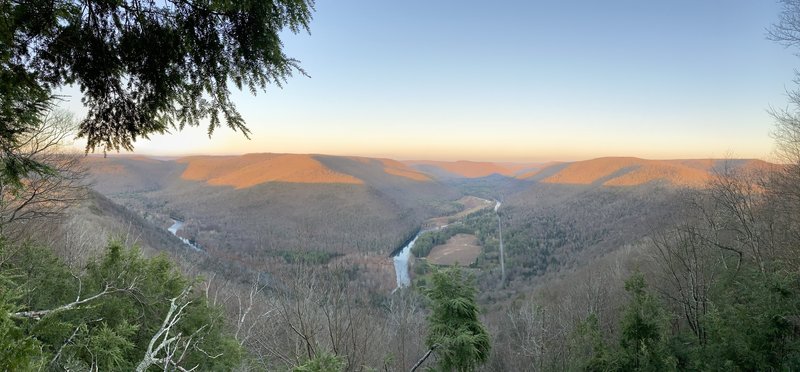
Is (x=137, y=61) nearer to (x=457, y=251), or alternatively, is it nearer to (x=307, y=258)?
(x=307, y=258)

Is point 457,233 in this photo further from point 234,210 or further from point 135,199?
point 135,199

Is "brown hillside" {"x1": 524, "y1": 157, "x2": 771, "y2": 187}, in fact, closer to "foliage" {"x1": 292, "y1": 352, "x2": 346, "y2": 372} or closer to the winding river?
"foliage" {"x1": 292, "y1": 352, "x2": 346, "y2": 372}

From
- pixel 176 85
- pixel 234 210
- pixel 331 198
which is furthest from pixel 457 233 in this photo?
pixel 176 85

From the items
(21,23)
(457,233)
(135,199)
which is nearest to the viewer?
(21,23)

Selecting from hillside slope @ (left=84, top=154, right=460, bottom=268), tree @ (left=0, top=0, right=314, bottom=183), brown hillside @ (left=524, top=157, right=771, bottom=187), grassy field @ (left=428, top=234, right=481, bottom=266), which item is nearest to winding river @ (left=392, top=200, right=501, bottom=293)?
hillside slope @ (left=84, top=154, right=460, bottom=268)

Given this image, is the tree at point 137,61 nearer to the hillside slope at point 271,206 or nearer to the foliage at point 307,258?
the foliage at point 307,258

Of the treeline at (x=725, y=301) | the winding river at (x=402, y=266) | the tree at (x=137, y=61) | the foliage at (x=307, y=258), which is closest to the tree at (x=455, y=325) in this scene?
the foliage at (x=307, y=258)
